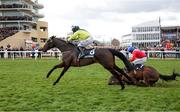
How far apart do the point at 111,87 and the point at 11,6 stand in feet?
221

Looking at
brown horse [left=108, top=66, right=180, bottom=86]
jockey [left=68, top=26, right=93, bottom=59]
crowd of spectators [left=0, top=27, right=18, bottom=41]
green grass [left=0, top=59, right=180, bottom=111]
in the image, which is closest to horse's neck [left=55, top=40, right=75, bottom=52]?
jockey [left=68, top=26, right=93, bottom=59]

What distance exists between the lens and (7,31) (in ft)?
238

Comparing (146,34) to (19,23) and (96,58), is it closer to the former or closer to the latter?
(19,23)

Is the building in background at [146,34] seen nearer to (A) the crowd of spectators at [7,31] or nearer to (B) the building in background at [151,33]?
(B) the building in background at [151,33]

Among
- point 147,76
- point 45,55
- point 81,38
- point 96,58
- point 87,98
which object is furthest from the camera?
point 45,55

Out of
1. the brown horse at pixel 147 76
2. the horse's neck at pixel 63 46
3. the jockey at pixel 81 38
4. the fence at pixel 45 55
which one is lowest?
the brown horse at pixel 147 76

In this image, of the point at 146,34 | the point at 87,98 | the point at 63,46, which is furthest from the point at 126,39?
the point at 87,98

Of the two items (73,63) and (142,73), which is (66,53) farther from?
(142,73)

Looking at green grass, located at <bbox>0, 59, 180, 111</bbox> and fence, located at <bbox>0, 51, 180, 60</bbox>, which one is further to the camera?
fence, located at <bbox>0, 51, 180, 60</bbox>

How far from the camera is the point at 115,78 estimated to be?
41.0 feet

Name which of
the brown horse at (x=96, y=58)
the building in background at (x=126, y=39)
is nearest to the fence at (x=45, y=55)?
the brown horse at (x=96, y=58)

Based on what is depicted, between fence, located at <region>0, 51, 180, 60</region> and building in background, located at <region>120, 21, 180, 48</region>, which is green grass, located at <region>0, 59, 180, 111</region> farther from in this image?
building in background, located at <region>120, 21, 180, 48</region>

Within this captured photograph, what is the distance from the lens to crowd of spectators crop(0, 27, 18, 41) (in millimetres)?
68981

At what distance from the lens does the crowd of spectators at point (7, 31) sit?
68981 millimetres
